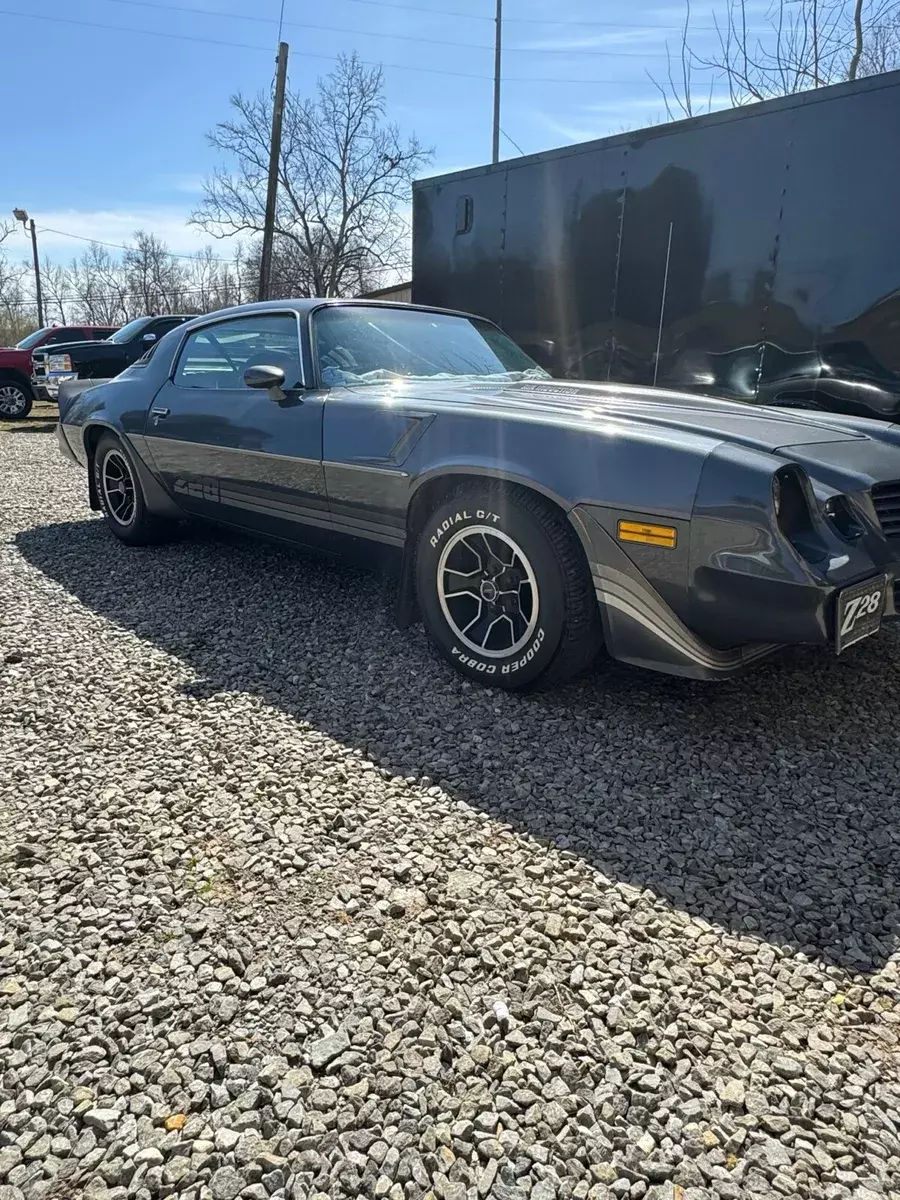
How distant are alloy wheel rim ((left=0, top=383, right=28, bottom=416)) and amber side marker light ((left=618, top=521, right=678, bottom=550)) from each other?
46.7 ft

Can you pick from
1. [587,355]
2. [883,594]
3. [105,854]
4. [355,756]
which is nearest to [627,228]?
[587,355]

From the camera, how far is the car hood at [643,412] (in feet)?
8.66

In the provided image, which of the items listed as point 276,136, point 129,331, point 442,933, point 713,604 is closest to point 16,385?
point 129,331

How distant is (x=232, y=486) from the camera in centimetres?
401

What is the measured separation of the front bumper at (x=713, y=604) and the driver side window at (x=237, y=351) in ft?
6.09

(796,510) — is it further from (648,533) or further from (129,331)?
(129,331)

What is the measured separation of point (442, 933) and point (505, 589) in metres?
1.36

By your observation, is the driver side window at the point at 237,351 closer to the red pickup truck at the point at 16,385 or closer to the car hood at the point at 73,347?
the car hood at the point at 73,347

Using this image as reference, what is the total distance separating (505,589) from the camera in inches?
113

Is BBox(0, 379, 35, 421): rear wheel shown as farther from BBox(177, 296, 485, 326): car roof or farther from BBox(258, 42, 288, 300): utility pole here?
BBox(177, 296, 485, 326): car roof

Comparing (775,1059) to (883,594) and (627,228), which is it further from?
(627,228)

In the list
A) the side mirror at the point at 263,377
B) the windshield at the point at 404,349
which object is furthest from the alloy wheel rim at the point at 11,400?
the side mirror at the point at 263,377

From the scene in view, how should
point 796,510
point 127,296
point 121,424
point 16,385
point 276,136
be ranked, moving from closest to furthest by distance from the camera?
point 796,510 → point 121,424 → point 16,385 → point 276,136 → point 127,296

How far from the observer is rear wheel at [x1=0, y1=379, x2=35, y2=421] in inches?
540
